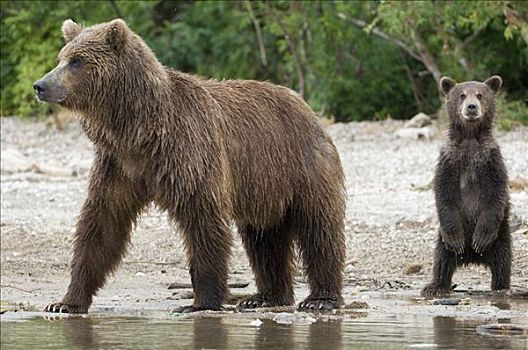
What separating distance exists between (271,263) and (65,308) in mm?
1430

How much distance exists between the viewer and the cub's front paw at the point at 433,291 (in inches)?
355

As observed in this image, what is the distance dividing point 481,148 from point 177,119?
95.9 inches

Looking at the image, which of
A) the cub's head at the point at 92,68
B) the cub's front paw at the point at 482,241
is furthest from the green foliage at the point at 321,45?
the cub's head at the point at 92,68

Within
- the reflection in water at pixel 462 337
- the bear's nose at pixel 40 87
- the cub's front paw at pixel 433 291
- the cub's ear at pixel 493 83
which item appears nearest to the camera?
the reflection in water at pixel 462 337

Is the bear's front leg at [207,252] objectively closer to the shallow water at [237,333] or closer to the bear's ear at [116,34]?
the shallow water at [237,333]

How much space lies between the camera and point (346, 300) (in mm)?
8820

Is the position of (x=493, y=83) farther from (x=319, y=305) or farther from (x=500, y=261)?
(x=319, y=305)

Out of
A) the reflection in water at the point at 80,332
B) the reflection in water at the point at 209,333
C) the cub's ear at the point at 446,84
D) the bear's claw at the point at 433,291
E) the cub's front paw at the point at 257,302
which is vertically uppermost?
the cub's ear at the point at 446,84

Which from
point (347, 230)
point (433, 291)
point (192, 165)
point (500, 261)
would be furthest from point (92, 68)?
point (347, 230)

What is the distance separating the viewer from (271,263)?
28.7ft

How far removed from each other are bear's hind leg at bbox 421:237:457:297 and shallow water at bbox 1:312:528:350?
1.22 metres

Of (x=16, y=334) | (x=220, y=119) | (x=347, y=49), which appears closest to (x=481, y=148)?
(x=220, y=119)

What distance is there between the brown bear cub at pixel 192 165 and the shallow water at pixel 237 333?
455mm

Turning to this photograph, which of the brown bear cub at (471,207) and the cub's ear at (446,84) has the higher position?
the cub's ear at (446,84)
